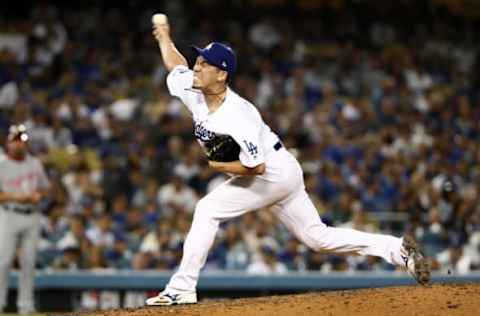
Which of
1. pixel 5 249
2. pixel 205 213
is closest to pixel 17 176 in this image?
pixel 5 249

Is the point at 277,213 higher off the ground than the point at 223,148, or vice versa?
the point at 223,148

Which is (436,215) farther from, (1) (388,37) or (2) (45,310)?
(1) (388,37)

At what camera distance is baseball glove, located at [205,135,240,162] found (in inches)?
252

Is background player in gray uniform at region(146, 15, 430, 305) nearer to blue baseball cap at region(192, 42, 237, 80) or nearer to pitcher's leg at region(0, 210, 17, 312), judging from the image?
blue baseball cap at region(192, 42, 237, 80)

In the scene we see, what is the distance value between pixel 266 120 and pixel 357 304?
749 centimetres

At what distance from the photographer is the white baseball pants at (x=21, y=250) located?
31.9 ft

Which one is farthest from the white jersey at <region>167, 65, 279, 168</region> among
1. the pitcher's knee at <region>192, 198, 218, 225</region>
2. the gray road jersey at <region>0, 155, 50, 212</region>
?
the gray road jersey at <region>0, 155, 50, 212</region>

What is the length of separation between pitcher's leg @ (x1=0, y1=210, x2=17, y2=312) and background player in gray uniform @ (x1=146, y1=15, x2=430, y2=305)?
349cm

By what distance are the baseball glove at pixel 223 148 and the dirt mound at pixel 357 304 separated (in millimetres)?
910

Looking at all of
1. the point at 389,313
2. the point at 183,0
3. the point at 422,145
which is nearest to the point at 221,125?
the point at 389,313

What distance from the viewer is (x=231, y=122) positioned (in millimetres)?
6336

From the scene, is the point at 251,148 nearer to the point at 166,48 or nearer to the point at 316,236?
the point at 316,236

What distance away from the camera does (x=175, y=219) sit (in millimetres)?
11688

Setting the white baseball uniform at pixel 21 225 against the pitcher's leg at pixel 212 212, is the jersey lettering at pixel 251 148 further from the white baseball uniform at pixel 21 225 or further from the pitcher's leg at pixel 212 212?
the white baseball uniform at pixel 21 225
